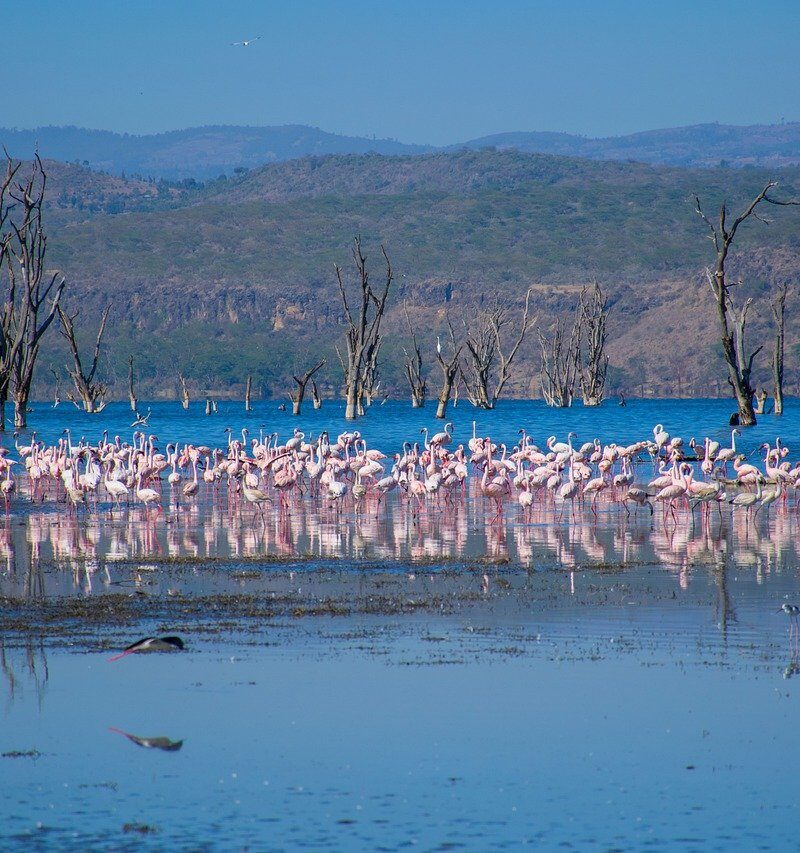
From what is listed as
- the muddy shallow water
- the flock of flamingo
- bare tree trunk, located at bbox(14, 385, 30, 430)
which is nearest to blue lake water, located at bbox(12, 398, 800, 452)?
bare tree trunk, located at bbox(14, 385, 30, 430)

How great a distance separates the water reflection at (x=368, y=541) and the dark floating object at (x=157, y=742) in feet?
14.0

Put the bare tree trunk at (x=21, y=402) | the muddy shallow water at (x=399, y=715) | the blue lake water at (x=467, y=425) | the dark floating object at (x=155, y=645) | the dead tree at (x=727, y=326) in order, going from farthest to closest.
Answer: the blue lake water at (x=467, y=425) < the bare tree trunk at (x=21, y=402) < the dead tree at (x=727, y=326) < the dark floating object at (x=155, y=645) < the muddy shallow water at (x=399, y=715)

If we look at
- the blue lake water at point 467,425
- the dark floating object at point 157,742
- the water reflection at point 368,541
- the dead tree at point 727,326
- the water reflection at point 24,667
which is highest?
the dead tree at point 727,326

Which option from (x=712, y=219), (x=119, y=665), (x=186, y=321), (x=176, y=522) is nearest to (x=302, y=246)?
(x=186, y=321)

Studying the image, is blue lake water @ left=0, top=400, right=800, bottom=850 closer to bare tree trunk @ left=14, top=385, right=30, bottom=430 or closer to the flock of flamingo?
the flock of flamingo

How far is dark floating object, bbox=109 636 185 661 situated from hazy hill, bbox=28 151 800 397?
9246 cm

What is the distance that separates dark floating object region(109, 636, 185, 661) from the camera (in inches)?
356

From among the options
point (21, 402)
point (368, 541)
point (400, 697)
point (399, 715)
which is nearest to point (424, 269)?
point (21, 402)

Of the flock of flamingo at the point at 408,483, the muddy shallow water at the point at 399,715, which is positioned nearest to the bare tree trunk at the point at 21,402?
the flock of flamingo at the point at 408,483

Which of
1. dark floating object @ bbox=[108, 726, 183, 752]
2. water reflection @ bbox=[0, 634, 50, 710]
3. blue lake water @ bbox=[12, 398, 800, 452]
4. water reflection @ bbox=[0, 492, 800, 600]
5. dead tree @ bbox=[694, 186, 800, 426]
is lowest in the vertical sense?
blue lake water @ bbox=[12, 398, 800, 452]

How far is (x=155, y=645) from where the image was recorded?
30.8ft

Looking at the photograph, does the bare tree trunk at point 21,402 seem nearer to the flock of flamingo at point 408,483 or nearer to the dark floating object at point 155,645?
the flock of flamingo at point 408,483

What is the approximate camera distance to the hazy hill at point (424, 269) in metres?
111

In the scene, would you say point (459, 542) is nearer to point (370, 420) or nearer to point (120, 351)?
point (370, 420)
